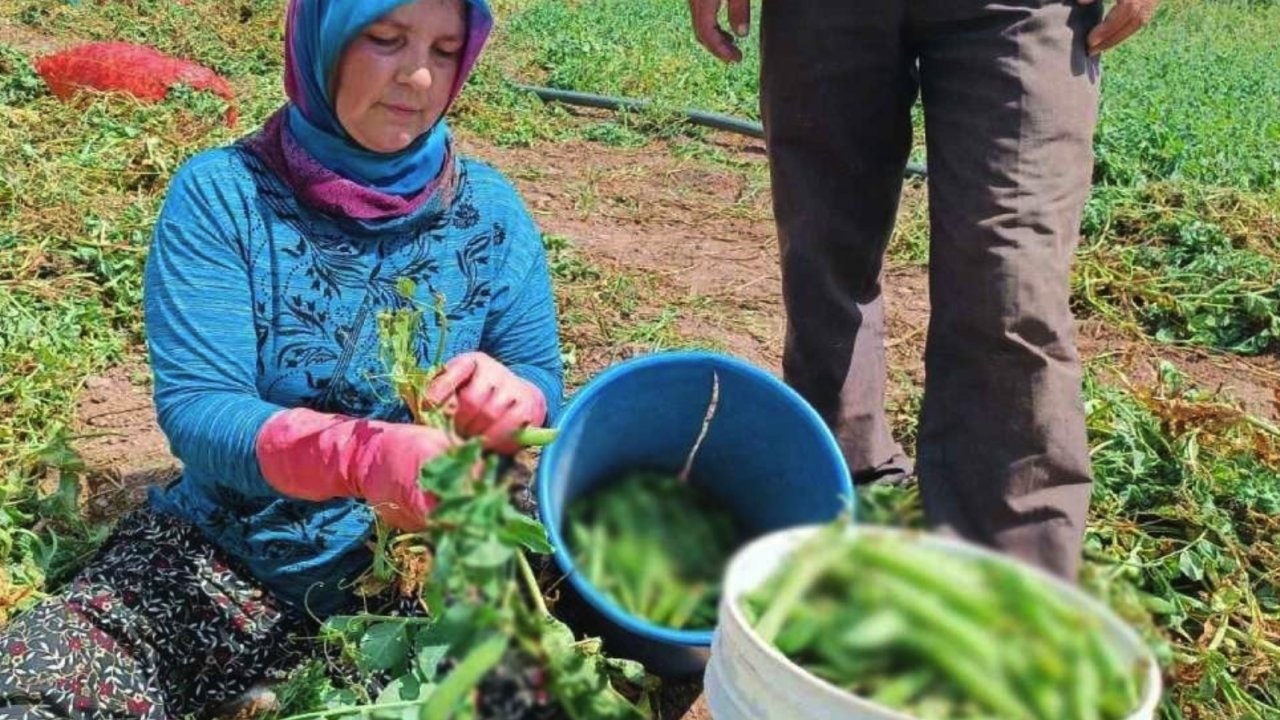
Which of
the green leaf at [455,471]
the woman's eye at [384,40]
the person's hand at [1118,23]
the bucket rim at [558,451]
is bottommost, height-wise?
the bucket rim at [558,451]

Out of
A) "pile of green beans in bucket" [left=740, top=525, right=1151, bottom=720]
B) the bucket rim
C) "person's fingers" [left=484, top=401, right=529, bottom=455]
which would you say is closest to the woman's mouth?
"person's fingers" [left=484, top=401, right=529, bottom=455]

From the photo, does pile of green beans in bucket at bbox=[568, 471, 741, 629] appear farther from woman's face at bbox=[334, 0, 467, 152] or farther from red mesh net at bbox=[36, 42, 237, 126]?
red mesh net at bbox=[36, 42, 237, 126]

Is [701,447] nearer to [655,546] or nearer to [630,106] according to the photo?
[655,546]

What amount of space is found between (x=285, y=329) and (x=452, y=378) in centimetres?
55

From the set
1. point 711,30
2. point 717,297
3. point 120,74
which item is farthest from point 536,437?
point 120,74

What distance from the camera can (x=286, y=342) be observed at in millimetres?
1635

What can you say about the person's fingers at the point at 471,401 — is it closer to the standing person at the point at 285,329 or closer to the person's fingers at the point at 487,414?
the person's fingers at the point at 487,414

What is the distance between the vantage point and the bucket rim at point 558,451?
24.9 inches

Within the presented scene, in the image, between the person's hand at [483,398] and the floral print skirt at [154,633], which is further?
the floral print skirt at [154,633]

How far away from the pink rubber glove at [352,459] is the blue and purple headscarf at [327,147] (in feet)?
1.26

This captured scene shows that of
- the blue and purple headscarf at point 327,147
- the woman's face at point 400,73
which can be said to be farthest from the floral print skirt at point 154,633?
the woman's face at point 400,73

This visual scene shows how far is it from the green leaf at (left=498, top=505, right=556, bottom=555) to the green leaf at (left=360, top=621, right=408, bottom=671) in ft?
1.58

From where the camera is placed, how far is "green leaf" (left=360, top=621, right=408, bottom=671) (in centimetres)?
151

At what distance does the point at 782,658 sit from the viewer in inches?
23.4
